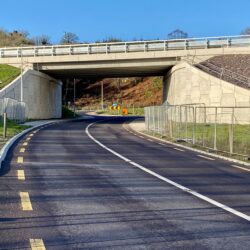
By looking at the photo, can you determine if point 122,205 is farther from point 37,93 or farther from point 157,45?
point 37,93

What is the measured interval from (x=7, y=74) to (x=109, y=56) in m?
12.2

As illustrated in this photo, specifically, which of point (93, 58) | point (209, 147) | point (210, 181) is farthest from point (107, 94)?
point (210, 181)

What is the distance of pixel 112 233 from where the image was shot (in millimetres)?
5910

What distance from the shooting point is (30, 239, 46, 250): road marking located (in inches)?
206

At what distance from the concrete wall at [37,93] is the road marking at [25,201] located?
115 ft

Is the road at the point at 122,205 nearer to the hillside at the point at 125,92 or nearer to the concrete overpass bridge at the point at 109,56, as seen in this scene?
the concrete overpass bridge at the point at 109,56

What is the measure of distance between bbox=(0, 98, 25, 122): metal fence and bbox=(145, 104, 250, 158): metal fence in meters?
10.8

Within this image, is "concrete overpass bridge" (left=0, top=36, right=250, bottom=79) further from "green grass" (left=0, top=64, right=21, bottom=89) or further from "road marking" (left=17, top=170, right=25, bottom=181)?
"road marking" (left=17, top=170, right=25, bottom=181)

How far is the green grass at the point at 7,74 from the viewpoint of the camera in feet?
155

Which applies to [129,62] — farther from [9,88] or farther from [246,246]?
[246,246]

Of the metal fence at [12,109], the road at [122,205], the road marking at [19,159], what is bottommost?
the road at [122,205]

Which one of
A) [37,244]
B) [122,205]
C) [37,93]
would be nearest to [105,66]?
[37,93]

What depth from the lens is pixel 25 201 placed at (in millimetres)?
7707

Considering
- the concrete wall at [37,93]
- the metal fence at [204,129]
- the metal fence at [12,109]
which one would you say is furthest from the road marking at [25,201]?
the concrete wall at [37,93]
